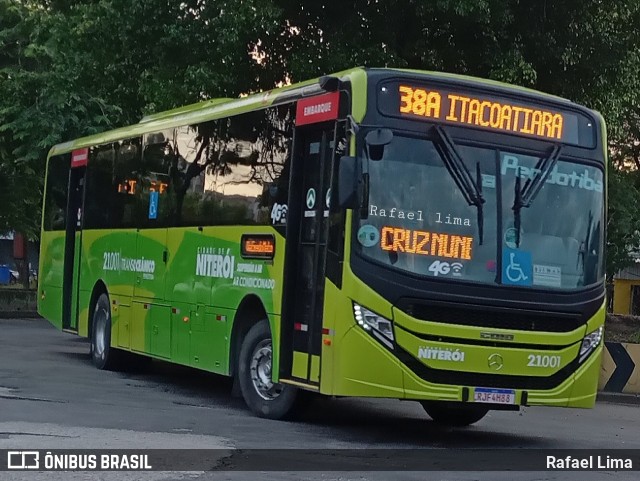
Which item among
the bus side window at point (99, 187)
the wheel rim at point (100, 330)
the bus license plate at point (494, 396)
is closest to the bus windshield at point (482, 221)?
the bus license plate at point (494, 396)

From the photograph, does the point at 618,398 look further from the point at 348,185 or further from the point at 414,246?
the point at 348,185

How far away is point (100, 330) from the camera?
60.6 ft

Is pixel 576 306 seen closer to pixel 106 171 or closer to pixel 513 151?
pixel 513 151

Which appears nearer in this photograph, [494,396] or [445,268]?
[445,268]

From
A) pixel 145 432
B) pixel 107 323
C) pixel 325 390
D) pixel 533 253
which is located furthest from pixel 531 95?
pixel 107 323

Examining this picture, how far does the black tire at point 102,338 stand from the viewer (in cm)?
1811

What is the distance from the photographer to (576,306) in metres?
11.7

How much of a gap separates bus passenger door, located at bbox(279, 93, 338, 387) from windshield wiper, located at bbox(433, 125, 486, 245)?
1.01 meters

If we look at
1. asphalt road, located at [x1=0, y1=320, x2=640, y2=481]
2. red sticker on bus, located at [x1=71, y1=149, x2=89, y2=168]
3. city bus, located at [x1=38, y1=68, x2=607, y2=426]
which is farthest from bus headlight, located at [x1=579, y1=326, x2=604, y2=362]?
red sticker on bus, located at [x1=71, y1=149, x2=89, y2=168]

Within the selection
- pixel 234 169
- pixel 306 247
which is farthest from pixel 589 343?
pixel 234 169

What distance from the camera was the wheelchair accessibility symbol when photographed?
11383 millimetres

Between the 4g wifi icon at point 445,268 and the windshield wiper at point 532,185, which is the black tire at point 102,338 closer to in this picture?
the 4g wifi icon at point 445,268

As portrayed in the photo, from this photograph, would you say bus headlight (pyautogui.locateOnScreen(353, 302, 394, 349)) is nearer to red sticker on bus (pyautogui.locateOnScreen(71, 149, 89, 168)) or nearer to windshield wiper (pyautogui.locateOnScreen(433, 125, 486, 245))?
windshield wiper (pyautogui.locateOnScreen(433, 125, 486, 245))

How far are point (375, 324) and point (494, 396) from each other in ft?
4.35
